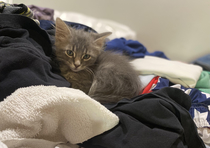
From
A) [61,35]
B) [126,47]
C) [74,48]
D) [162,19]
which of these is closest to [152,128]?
[74,48]

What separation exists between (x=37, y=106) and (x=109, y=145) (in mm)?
305

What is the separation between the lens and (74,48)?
1052 mm

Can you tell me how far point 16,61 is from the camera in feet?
2.13

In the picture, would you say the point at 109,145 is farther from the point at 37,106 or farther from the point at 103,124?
the point at 37,106

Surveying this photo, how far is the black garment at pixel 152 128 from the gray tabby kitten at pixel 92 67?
198mm

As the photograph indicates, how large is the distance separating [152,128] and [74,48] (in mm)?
710

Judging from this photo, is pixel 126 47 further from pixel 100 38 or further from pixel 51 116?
pixel 51 116

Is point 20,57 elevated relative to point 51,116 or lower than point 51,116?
elevated

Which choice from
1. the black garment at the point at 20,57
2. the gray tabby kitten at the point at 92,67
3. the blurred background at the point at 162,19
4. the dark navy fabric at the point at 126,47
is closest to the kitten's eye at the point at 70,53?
the gray tabby kitten at the point at 92,67

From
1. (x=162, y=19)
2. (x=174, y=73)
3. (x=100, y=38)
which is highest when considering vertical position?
(x=162, y=19)

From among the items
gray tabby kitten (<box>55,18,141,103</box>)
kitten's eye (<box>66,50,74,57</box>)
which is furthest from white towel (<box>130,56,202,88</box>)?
kitten's eye (<box>66,50,74,57</box>)

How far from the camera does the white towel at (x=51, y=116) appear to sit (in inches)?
20.0

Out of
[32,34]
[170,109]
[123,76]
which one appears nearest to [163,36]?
[123,76]

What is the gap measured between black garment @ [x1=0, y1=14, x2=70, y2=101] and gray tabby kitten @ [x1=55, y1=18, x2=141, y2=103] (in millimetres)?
179
